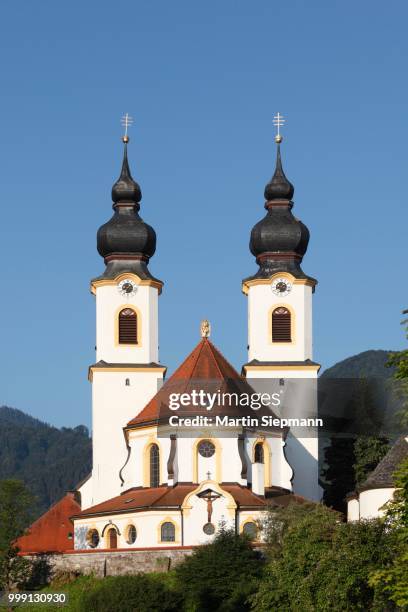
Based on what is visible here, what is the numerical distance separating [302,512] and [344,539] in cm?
1449

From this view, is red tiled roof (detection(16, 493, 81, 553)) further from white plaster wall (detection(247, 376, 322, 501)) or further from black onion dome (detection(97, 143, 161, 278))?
black onion dome (detection(97, 143, 161, 278))

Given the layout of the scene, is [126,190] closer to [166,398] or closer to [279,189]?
[279,189]

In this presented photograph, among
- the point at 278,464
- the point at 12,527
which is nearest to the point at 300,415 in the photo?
the point at 278,464

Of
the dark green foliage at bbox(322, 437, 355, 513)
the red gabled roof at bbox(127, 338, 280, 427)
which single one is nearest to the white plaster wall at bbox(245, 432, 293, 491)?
the red gabled roof at bbox(127, 338, 280, 427)

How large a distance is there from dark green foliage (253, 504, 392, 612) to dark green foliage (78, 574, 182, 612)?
504 cm

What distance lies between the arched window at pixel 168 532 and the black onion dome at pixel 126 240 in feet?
54.0

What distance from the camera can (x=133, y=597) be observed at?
5212cm

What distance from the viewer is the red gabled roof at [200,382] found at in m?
71.1

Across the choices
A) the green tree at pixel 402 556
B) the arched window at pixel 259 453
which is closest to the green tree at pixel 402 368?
the green tree at pixel 402 556

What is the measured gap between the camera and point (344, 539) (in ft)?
148

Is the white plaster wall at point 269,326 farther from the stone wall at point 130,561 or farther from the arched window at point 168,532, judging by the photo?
the stone wall at point 130,561

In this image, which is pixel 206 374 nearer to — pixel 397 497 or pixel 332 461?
pixel 332 461

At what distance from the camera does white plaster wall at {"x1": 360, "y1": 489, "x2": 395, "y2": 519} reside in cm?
5953

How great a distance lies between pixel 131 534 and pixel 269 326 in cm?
1526
